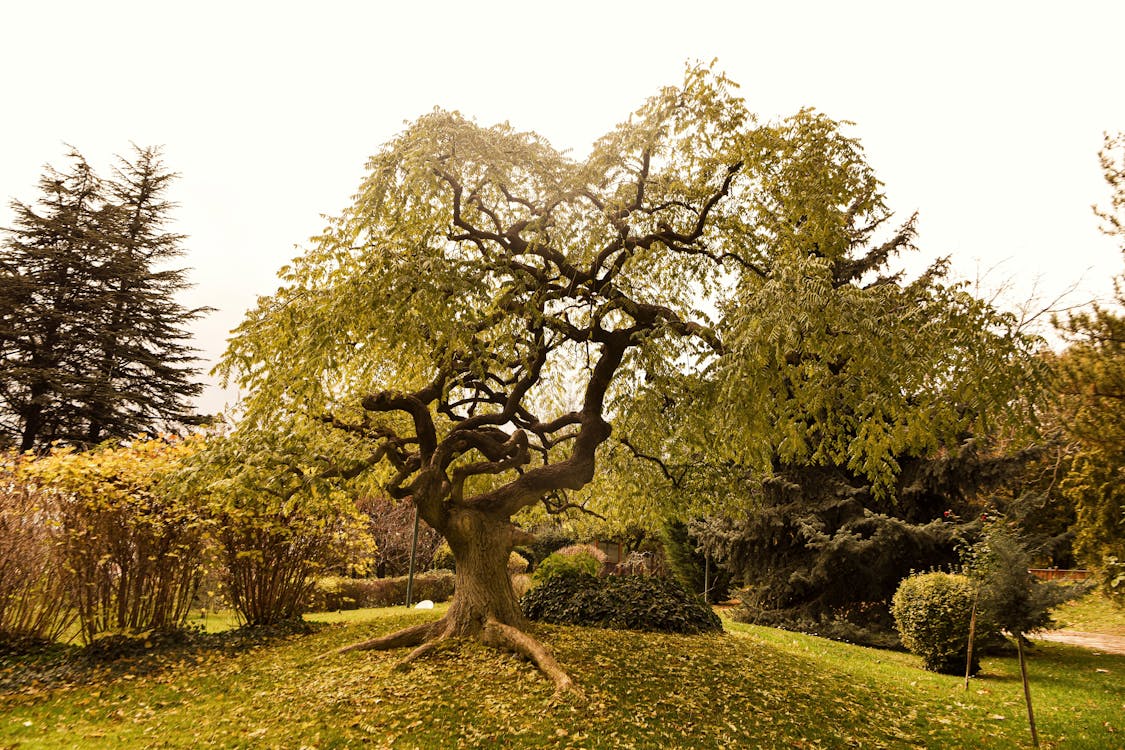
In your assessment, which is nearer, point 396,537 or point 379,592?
point 379,592

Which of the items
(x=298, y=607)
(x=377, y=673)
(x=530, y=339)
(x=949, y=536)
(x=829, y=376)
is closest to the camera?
(x=829, y=376)

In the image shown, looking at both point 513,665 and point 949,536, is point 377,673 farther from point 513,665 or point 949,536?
point 949,536

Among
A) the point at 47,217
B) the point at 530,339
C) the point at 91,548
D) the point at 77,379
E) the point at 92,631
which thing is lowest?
the point at 92,631

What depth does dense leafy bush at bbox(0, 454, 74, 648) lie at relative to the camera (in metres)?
7.74

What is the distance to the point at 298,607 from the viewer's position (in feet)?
32.9

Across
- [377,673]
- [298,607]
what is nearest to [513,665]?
[377,673]

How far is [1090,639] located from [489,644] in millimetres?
14226

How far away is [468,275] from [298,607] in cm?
718

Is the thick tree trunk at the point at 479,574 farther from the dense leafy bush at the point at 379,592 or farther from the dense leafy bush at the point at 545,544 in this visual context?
the dense leafy bush at the point at 545,544

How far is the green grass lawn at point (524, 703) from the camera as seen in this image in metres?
5.08

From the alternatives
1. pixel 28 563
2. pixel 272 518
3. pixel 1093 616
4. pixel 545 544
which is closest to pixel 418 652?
pixel 272 518

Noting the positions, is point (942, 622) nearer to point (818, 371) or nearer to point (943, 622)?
point (943, 622)

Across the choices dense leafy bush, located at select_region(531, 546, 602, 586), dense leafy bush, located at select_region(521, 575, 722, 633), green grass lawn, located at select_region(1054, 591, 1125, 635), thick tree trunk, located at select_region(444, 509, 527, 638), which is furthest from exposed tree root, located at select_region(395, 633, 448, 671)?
green grass lawn, located at select_region(1054, 591, 1125, 635)

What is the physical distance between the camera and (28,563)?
25.8ft
